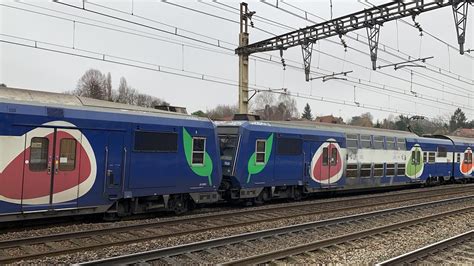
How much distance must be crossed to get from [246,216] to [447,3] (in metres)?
10.5

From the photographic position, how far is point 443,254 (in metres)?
9.56

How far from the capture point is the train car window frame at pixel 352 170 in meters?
20.4

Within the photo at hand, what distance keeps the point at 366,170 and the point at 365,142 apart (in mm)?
1401

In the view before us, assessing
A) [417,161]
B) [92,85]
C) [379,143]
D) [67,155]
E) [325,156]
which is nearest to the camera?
[67,155]

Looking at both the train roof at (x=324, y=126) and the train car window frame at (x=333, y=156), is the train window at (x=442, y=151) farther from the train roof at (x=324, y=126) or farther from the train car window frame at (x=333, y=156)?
the train car window frame at (x=333, y=156)

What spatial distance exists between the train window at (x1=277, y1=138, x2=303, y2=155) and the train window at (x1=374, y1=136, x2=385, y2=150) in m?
6.23

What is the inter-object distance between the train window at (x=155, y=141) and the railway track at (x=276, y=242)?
13.4 ft

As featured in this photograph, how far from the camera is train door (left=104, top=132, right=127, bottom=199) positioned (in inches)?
454

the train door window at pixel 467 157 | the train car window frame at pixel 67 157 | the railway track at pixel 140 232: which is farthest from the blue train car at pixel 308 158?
the train door window at pixel 467 157

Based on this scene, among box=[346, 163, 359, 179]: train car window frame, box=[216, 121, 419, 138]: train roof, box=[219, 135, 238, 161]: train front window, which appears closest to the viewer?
box=[219, 135, 238, 161]: train front window

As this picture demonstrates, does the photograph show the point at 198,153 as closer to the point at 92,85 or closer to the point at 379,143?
Answer: the point at 379,143

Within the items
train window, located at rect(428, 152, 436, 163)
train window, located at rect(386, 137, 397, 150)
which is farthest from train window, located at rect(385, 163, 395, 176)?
train window, located at rect(428, 152, 436, 163)

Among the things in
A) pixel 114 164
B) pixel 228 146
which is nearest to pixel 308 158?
pixel 228 146

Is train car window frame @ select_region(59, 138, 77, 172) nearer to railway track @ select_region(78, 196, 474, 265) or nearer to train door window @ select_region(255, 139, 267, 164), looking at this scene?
railway track @ select_region(78, 196, 474, 265)
